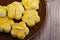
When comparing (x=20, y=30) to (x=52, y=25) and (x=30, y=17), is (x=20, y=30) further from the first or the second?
(x=52, y=25)

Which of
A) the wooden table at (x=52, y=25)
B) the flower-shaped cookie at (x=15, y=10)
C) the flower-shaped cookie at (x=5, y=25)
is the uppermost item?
the flower-shaped cookie at (x=15, y=10)

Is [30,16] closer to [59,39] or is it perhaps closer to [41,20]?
[41,20]

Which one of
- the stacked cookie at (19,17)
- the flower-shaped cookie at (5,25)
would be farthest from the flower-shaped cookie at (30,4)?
the flower-shaped cookie at (5,25)

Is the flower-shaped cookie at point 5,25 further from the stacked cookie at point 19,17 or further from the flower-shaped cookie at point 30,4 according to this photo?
the flower-shaped cookie at point 30,4

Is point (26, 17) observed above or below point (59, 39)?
above

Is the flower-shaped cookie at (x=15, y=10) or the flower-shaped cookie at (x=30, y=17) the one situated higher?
the flower-shaped cookie at (x=15, y=10)

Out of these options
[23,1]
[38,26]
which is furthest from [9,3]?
[38,26]
